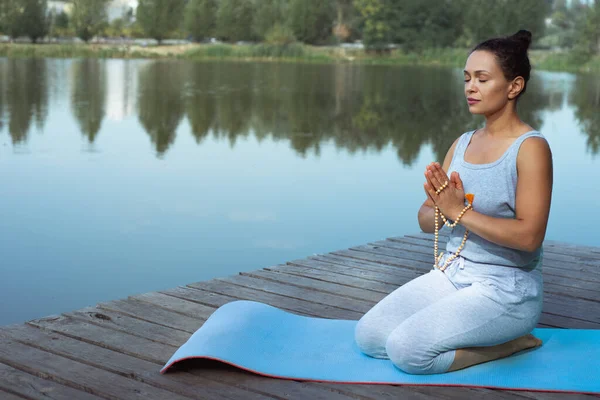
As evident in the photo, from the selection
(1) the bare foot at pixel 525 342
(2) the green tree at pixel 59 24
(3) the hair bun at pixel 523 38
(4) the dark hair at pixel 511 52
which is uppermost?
(2) the green tree at pixel 59 24

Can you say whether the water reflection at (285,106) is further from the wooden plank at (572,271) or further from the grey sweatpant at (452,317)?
the grey sweatpant at (452,317)

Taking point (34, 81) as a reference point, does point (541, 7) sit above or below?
above

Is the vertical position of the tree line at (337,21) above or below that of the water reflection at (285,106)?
above

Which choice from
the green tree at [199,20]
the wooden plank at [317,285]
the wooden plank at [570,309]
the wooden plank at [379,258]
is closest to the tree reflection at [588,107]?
the wooden plank at [379,258]

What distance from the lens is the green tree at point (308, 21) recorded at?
36344 mm

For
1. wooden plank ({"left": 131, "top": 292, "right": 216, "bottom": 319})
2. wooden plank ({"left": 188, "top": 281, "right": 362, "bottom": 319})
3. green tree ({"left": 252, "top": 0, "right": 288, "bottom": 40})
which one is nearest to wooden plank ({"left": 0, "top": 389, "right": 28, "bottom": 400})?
wooden plank ({"left": 131, "top": 292, "right": 216, "bottom": 319})

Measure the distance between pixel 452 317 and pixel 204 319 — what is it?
958 millimetres

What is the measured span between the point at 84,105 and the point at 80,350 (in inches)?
513

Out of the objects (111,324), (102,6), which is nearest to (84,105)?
(111,324)

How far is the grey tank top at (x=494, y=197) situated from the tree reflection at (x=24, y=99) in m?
8.88

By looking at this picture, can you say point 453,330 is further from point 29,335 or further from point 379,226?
point 379,226

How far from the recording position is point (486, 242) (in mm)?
2512

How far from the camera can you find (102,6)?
1420 inches

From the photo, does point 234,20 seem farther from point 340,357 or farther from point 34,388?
point 34,388
